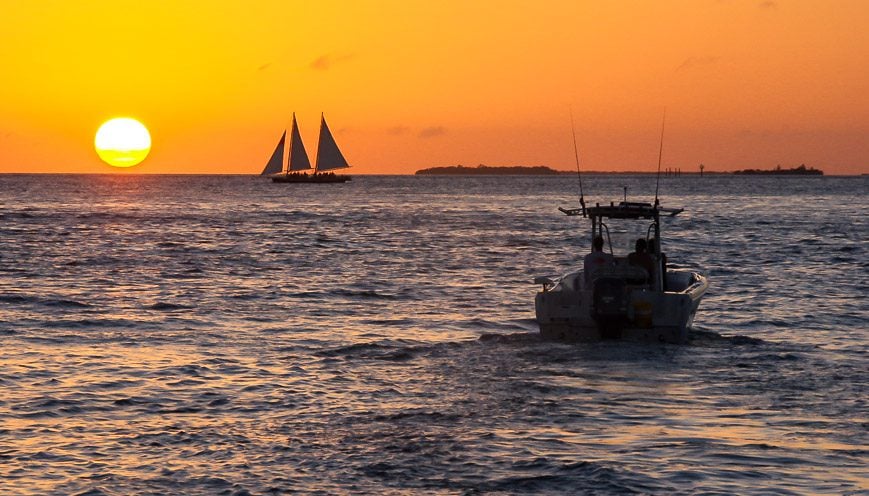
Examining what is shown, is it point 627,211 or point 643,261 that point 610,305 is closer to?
point 643,261

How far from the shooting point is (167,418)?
16.4 meters

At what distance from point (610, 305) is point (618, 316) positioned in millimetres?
255

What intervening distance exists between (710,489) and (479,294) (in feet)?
74.5

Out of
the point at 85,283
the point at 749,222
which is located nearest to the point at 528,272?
the point at 85,283

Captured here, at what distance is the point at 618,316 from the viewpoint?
73.9ft

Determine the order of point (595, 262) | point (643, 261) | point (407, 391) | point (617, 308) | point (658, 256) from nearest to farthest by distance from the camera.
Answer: point (407, 391) → point (617, 308) → point (595, 262) → point (643, 261) → point (658, 256)

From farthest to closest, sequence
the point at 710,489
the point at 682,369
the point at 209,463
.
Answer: the point at 682,369 < the point at 209,463 < the point at 710,489

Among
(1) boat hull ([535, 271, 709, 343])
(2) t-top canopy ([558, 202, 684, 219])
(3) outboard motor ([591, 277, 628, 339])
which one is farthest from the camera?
(2) t-top canopy ([558, 202, 684, 219])

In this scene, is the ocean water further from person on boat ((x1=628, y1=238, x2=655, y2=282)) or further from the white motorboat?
person on boat ((x1=628, y1=238, x2=655, y2=282))

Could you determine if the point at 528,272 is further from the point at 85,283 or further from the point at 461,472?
the point at 461,472

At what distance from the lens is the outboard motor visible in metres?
22.5

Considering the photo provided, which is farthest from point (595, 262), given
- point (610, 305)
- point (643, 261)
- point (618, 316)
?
point (618, 316)

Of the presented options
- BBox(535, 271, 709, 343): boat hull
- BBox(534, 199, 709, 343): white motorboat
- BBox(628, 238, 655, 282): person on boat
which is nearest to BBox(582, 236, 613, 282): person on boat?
BBox(534, 199, 709, 343): white motorboat

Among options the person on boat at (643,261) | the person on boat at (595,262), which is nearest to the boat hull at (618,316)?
the person on boat at (595,262)
